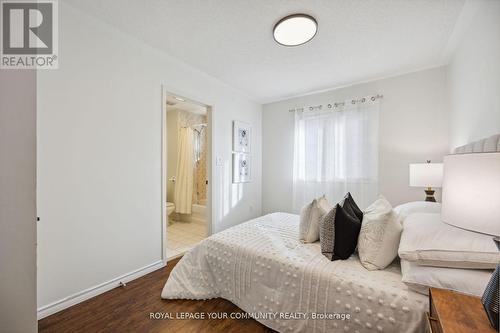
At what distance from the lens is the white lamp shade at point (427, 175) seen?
7.21 ft

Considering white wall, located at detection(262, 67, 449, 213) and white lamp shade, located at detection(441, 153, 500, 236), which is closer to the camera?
white lamp shade, located at detection(441, 153, 500, 236)

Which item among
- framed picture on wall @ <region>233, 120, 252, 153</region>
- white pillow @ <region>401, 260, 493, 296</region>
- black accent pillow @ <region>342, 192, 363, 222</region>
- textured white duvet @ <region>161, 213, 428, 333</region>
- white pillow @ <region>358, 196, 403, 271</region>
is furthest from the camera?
framed picture on wall @ <region>233, 120, 252, 153</region>

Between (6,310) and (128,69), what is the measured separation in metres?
2.15

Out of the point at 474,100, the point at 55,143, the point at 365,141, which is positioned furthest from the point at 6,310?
the point at 365,141

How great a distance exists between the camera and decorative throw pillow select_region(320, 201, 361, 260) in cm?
148

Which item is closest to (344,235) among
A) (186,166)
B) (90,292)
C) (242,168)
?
(90,292)

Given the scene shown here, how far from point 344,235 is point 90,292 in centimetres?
226

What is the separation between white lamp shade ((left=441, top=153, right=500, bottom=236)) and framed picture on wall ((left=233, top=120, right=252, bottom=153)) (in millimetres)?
3003

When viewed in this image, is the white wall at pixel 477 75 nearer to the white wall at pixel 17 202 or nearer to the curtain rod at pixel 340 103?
the curtain rod at pixel 340 103

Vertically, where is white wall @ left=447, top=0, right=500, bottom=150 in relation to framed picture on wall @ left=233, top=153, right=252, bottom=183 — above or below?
above

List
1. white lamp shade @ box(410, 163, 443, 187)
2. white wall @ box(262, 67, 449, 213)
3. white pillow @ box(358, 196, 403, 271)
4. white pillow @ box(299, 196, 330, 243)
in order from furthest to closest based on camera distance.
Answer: white wall @ box(262, 67, 449, 213), white lamp shade @ box(410, 163, 443, 187), white pillow @ box(299, 196, 330, 243), white pillow @ box(358, 196, 403, 271)

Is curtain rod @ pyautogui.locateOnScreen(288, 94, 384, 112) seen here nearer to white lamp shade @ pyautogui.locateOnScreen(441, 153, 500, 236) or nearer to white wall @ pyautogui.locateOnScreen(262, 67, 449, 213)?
white wall @ pyautogui.locateOnScreen(262, 67, 449, 213)

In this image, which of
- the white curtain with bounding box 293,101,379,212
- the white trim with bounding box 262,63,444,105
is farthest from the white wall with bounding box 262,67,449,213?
the white curtain with bounding box 293,101,379,212

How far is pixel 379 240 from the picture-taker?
4.49ft
